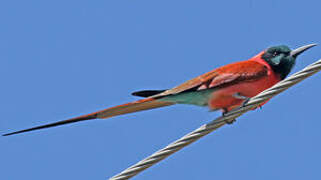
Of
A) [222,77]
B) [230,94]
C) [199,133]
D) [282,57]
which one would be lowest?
[199,133]

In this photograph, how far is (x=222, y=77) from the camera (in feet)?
19.4

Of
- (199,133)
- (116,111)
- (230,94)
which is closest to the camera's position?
A: (199,133)

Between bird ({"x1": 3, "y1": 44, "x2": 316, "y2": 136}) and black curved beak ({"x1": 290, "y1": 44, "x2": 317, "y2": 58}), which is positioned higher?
black curved beak ({"x1": 290, "y1": 44, "x2": 317, "y2": 58})

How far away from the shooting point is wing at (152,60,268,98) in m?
5.87

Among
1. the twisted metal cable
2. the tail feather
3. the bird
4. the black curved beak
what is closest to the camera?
the twisted metal cable

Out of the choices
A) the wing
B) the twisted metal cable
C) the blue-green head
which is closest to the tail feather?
the wing

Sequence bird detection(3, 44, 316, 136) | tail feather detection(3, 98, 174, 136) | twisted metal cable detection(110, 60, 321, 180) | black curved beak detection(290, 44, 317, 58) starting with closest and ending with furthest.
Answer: twisted metal cable detection(110, 60, 321, 180)
tail feather detection(3, 98, 174, 136)
bird detection(3, 44, 316, 136)
black curved beak detection(290, 44, 317, 58)

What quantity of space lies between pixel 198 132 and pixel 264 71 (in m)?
1.80

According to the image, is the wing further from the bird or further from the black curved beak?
the black curved beak

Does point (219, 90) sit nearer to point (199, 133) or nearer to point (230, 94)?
point (230, 94)

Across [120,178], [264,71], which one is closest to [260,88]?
[264,71]

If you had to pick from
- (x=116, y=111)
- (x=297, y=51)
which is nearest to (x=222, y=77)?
(x=297, y=51)

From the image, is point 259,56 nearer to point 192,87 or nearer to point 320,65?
point 192,87

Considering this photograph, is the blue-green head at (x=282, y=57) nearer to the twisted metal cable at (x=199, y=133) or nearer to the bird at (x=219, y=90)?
the bird at (x=219, y=90)
